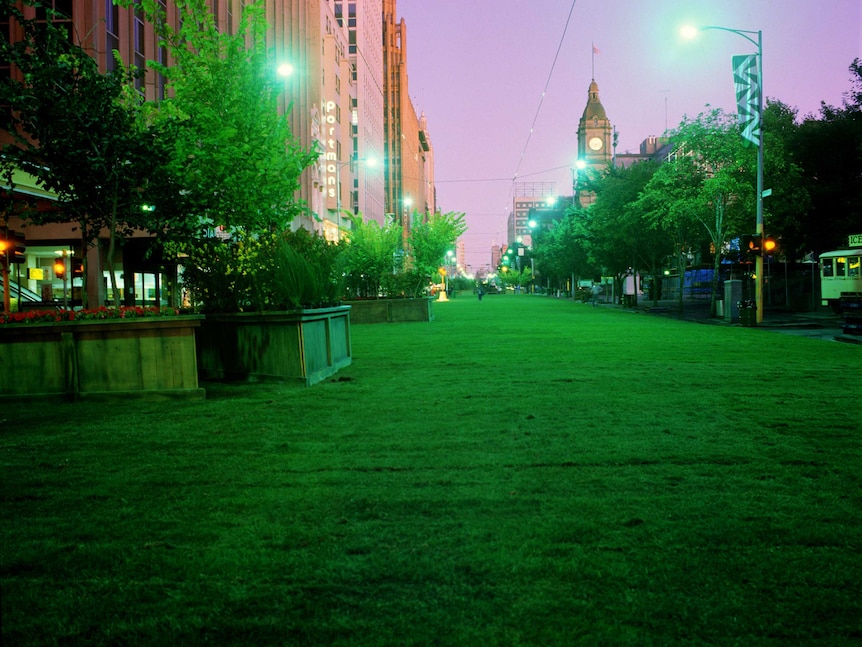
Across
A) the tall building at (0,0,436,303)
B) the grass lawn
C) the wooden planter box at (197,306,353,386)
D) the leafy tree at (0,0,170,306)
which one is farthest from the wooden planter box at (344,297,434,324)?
the grass lawn

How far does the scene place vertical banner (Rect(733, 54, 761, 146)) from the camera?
2447 cm

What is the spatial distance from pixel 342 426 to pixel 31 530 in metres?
3.49

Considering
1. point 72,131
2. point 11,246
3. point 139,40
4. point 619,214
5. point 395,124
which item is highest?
point 395,124

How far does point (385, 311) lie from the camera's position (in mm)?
30922

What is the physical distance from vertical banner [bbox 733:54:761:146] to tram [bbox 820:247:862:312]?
14.1 meters

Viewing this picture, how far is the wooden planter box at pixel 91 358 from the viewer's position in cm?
892

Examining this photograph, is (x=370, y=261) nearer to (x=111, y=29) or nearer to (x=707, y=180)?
(x=111, y=29)

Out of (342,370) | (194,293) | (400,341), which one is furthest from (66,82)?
(400,341)

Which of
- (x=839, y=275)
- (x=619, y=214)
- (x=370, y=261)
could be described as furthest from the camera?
(x=619, y=214)

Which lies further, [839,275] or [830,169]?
[830,169]

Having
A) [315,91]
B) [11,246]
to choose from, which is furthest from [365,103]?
[11,246]

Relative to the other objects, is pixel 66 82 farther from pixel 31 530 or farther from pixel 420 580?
pixel 420 580

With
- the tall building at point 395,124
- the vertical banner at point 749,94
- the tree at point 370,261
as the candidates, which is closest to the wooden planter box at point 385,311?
the tree at point 370,261

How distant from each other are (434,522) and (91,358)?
253 inches
